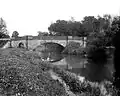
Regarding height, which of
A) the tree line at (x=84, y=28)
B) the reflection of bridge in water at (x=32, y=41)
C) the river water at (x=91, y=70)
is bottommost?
the river water at (x=91, y=70)

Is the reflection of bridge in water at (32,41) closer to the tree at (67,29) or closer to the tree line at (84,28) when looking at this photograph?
the tree line at (84,28)

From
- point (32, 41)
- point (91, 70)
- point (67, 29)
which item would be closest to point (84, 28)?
point (67, 29)

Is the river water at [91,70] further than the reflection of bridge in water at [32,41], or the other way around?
the reflection of bridge in water at [32,41]

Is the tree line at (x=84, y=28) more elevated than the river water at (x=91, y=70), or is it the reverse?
the tree line at (x=84, y=28)

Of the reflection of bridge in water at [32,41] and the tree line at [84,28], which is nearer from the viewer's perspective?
the tree line at [84,28]

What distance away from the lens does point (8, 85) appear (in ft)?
23.1

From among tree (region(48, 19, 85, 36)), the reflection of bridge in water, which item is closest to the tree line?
tree (region(48, 19, 85, 36))

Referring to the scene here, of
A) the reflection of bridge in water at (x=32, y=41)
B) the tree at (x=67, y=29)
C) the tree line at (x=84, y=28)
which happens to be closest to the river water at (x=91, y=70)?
the tree line at (x=84, y=28)

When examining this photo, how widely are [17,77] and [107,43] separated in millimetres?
30107

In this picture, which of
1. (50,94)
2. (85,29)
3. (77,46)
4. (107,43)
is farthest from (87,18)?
(50,94)

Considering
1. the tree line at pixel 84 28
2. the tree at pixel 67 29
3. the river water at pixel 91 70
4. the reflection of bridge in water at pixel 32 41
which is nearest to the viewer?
the river water at pixel 91 70

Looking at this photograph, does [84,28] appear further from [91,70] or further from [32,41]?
[91,70]

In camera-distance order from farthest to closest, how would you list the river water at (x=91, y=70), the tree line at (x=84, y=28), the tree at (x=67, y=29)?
the tree at (x=67, y=29) → the tree line at (x=84, y=28) → the river water at (x=91, y=70)

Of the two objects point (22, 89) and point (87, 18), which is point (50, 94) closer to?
point (22, 89)
